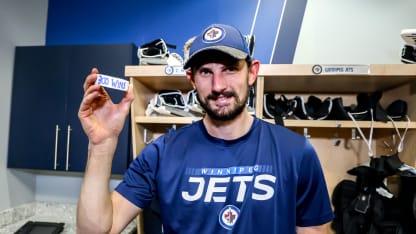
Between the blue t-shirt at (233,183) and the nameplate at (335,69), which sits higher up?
the nameplate at (335,69)

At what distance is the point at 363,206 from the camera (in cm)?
133

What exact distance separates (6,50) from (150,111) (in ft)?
3.78

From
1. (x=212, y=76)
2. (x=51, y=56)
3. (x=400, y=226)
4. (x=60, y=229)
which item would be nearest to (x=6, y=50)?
(x=51, y=56)

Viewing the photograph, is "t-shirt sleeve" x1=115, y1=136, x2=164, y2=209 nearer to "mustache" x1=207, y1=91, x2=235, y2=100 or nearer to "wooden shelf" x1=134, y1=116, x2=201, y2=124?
"mustache" x1=207, y1=91, x2=235, y2=100

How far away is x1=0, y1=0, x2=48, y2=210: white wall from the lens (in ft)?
5.75

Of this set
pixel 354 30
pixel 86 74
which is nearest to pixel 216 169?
pixel 86 74

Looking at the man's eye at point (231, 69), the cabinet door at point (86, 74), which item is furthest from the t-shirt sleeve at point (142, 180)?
the cabinet door at point (86, 74)

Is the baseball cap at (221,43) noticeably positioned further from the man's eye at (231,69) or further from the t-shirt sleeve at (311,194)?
the t-shirt sleeve at (311,194)

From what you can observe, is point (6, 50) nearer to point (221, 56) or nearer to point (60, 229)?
point (60, 229)

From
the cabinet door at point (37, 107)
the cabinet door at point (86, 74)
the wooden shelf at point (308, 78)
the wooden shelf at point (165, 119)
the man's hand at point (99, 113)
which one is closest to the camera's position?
the man's hand at point (99, 113)

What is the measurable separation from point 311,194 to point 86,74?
150 centimetres

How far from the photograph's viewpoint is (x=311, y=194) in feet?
2.95

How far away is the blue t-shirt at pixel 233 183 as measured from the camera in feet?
2.72

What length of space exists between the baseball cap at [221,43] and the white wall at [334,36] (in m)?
1.06
